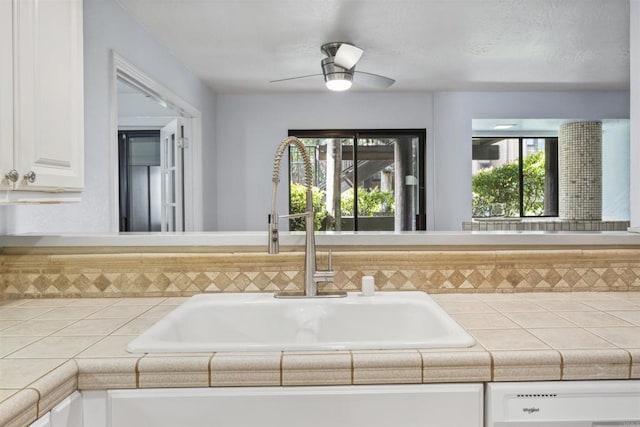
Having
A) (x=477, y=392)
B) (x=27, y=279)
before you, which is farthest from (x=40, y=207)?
(x=477, y=392)

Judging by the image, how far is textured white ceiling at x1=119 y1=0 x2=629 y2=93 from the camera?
290 cm

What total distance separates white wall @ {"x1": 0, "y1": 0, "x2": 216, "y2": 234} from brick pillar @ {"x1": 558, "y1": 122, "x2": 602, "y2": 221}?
15.9 feet

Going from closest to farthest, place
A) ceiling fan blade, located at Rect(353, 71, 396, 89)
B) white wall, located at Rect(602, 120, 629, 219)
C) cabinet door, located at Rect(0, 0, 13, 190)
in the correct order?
cabinet door, located at Rect(0, 0, 13, 190) → ceiling fan blade, located at Rect(353, 71, 396, 89) → white wall, located at Rect(602, 120, 629, 219)

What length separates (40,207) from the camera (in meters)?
1.75

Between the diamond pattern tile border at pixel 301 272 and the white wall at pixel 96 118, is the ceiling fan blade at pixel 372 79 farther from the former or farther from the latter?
the diamond pattern tile border at pixel 301 272

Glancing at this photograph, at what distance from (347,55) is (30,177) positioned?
2.49 m

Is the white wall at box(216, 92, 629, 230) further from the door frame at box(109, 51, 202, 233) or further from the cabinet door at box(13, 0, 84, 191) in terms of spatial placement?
the cabinet door at box(13, 0, 84, 191)

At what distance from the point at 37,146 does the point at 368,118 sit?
4432 millimetres

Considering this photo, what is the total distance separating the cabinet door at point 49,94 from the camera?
1.15m

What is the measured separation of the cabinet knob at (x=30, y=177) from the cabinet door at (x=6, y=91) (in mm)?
46

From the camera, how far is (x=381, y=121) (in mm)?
5332

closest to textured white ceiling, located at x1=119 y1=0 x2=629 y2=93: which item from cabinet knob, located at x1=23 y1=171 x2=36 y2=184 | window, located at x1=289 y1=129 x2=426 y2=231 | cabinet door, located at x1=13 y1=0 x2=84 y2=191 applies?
window, located at x1=289 y1=129 x2=426 y2=231

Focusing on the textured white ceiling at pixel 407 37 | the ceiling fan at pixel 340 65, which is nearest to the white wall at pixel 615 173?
the textured white ceiling at pixel 407 37

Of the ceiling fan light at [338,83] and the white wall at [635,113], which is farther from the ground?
the ceiling fan light at [338,83]
